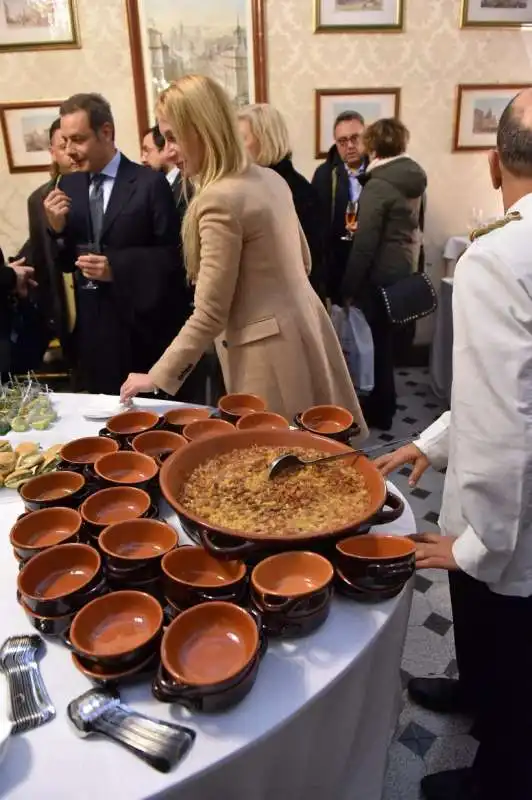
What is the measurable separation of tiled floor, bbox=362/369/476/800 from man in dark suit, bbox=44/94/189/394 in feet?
4.33

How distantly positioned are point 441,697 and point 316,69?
136 inches

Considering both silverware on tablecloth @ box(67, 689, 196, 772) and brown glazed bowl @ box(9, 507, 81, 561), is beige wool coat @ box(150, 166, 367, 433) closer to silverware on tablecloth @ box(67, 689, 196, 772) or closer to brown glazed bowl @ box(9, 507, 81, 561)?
brown glazed bowl @ box(9, 507, 81, 561)

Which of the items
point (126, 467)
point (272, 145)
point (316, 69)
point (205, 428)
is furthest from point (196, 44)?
point (126, 467)

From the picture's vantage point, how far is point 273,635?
904 millimetres

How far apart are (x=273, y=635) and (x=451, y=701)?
39.6 inches

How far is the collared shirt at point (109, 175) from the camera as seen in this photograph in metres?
2.38

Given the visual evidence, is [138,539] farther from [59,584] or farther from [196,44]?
[196,44]

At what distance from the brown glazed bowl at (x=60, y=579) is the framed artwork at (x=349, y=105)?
3480mm

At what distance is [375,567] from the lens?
95cm

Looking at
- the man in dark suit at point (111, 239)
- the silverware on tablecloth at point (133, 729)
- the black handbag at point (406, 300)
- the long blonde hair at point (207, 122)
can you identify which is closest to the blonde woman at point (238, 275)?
the long blonde hair at point (207, 122)

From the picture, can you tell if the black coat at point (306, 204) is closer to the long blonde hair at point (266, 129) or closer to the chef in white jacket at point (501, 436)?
the long blonde hair at point (266, 129)

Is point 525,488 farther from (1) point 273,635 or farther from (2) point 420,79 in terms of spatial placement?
(2) point 420,79

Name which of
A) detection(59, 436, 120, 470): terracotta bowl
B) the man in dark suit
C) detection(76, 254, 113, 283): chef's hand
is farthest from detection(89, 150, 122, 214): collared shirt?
detection(59, 436, 120, 470): terracotta bowl

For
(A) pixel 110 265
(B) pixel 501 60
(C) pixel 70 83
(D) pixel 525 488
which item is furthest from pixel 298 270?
(B) pixel 501 60
